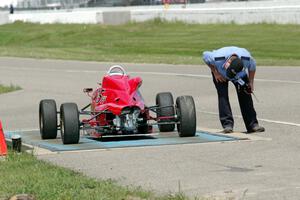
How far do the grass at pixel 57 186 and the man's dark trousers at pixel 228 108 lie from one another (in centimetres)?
391

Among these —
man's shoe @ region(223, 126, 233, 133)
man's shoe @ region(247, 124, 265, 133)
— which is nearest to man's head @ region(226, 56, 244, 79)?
man's shoe @ region(223, 126, 233, 133)

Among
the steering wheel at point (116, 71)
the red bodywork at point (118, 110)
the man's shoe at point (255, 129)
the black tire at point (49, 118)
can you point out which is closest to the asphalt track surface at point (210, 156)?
the man's shoe at point (255, 129)

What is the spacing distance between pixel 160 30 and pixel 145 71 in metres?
23.4

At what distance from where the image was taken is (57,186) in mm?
8469

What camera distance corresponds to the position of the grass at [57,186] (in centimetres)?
801

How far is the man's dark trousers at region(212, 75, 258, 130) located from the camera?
13.1 meters

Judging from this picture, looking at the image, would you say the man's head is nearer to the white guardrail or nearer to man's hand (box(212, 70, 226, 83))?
man's hand (box(212, 70, 226, 83))

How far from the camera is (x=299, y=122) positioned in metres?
14.6

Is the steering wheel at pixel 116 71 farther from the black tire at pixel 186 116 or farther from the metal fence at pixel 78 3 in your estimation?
the metal fence at pixel 78 3

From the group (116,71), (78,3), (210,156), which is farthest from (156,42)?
(78,3)

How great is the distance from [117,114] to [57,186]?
403 centimetres

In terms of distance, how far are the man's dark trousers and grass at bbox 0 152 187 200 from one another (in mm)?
3908

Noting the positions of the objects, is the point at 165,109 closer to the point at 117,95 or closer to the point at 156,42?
the point at 117,95

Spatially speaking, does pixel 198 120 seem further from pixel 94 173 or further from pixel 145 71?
pixel 145 71
